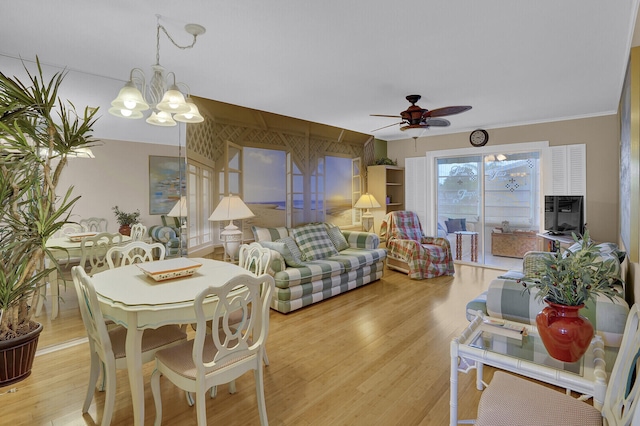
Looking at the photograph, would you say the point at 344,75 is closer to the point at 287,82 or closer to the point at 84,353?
the point at 287,82

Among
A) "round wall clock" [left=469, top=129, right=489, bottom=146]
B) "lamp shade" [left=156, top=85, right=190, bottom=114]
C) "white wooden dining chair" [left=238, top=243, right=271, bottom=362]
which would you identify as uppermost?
"round wall clock" [left=469, top=129, right=489, bottom=146]

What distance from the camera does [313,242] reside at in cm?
457

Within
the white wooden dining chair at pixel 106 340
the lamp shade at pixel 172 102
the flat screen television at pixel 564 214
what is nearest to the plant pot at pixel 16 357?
the white wooden dining chair at pixel 106 340

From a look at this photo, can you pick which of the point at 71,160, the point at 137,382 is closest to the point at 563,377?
the point at 137,382

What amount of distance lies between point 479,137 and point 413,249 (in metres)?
2.35

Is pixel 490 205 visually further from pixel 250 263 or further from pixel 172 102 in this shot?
pixel 172 102

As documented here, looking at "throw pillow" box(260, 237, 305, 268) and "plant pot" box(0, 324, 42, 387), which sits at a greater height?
"throw pillow" box(260, 237, 305, 268)

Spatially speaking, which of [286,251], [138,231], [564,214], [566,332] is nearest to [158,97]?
[138,231]

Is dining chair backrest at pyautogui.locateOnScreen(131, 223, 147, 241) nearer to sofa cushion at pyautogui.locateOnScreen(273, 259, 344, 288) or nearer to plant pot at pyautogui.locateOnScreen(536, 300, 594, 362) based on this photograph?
sofa cushion at pyautogui.locateOnScreen(273, 259, 344, 288)

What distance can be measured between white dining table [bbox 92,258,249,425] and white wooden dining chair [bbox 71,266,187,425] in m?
0.08

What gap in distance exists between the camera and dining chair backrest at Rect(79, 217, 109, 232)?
326 centimetres

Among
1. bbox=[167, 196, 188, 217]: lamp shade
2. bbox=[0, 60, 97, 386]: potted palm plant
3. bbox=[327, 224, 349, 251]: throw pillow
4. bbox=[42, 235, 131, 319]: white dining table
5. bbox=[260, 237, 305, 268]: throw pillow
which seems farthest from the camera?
bbox=[327, 224, 349, 251]: throw pillow

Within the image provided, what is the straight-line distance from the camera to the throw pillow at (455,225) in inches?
246

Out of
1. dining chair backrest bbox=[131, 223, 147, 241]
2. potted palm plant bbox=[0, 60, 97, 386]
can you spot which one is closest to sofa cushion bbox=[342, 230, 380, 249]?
dining chair backrest bbox=[131, 223, 147, 241]
